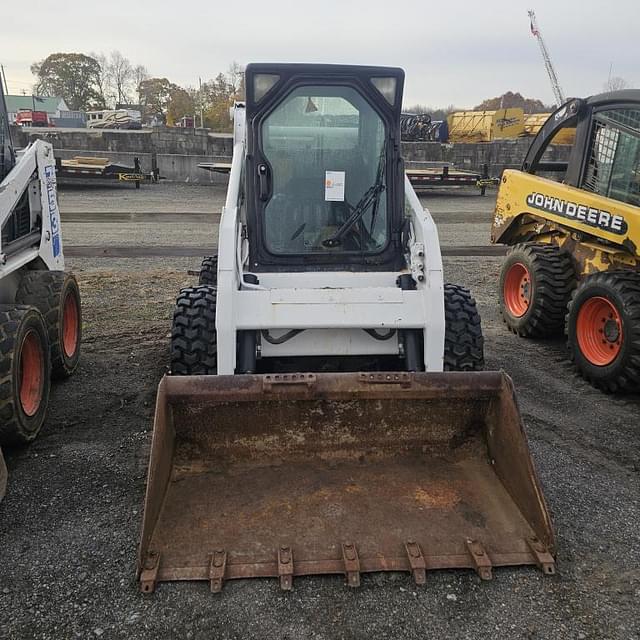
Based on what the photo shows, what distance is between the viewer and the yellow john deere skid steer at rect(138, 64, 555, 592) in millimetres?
2729

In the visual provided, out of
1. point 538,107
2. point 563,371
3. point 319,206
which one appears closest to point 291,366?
point 319,206

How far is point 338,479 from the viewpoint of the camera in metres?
3.11

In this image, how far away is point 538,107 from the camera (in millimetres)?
60750

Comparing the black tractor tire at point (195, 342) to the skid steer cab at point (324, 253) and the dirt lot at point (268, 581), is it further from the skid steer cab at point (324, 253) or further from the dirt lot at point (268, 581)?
the dirt lot at point (268, 581)

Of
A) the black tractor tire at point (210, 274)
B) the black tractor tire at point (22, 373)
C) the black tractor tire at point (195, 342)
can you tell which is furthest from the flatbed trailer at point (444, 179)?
the black tractor tire at point (22, 373)

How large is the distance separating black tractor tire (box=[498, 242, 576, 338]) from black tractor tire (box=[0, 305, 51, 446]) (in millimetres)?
4356

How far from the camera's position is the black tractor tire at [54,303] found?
4.54 meters

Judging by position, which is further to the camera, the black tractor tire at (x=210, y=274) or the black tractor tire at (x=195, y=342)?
→ the black tractor tire at (x=210, y=274)

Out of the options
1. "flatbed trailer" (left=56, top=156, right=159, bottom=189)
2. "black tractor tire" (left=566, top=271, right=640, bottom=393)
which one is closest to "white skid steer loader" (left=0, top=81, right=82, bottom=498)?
"black tractor tire" (left=566, top=271, right=640, bottom=393)

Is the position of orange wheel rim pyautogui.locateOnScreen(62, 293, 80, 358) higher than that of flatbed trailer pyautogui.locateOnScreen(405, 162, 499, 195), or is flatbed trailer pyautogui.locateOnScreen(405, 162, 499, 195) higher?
flatbed trailer pyautogui.locateOnScreen(405, 162, 499, 195)

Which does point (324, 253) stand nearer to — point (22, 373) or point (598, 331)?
point (22, 373)

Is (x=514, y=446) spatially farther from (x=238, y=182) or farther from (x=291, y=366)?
(x=238, y=182)

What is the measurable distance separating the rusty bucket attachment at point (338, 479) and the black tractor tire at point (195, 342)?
0.54 metres

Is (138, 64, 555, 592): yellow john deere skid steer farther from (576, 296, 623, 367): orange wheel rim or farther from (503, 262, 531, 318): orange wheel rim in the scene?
(503, 262, 531, 318): orange wheel rim
